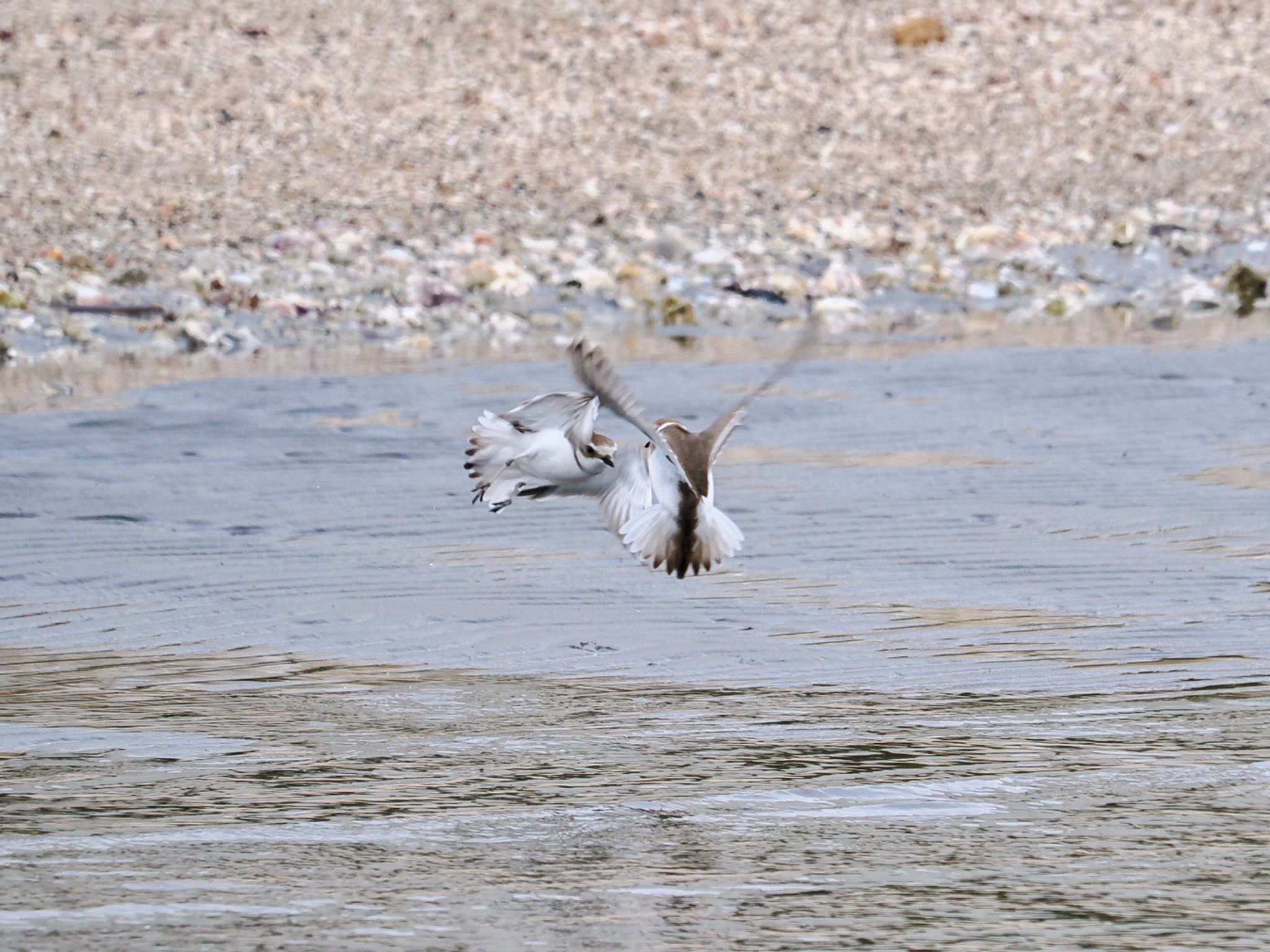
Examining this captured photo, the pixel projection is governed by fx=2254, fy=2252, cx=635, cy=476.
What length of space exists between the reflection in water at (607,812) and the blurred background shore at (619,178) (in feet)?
20.8

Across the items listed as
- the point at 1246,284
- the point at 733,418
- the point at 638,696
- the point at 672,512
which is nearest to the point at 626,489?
the point at 672,512

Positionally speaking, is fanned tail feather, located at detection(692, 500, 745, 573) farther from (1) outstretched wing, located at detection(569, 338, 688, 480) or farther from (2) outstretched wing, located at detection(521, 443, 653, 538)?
(1) outstretched wing, located at detection(569, 338, 688, 480)

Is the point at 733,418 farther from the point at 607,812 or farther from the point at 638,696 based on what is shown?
the point at 607,812

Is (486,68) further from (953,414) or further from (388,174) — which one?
(953,414)

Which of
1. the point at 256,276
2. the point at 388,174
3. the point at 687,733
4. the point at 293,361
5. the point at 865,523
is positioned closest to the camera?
the point at 687,733

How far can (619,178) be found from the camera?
15.8 metres

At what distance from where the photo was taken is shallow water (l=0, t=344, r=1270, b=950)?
3350mm

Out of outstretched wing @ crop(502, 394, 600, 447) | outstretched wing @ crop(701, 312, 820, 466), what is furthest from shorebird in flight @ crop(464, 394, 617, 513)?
outstretched wing @ crop(701, 312, 820, 466)

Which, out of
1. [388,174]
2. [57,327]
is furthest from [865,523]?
A: [388,174]

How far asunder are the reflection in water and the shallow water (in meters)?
0.01

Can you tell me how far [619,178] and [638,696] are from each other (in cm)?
1127

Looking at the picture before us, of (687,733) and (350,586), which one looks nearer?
(687,733)

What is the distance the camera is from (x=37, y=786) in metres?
4.03

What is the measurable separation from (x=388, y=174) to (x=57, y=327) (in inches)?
161
